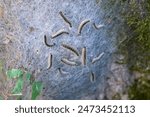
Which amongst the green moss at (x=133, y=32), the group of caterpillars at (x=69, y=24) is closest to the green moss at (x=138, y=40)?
the green moss at (x=133, y=32)

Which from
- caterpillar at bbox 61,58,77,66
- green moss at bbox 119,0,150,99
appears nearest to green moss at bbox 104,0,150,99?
green moss at bbox 119,0,150,99

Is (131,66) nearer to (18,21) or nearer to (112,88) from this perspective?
(112,88)

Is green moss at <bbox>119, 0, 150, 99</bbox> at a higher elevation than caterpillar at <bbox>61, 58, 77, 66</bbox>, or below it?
higher

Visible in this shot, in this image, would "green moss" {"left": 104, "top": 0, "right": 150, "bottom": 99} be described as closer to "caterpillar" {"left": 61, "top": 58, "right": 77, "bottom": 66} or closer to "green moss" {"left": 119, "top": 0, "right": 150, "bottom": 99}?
"green moss" {"left": 119, "top": 0, "right": 150, "bottom": 99}

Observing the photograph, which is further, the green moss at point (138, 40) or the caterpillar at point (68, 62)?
the caterpillar at point (68, 62)

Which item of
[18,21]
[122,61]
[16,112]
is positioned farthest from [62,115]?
[18,21]

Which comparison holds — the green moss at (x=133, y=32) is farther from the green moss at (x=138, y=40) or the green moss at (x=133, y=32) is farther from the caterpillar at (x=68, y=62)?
the caterpillar at (x=68, y=62)

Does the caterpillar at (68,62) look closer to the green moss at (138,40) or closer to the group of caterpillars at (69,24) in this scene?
the group of caterpillars at (69,24)

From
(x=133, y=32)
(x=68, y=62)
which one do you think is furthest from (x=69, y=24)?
(x=133, y=32)

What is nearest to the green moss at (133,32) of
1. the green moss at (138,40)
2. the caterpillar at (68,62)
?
the green moss at (138,40)

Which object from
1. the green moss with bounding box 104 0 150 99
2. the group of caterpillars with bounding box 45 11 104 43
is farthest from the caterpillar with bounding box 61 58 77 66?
the green moss with bounding box 104 0 150 99

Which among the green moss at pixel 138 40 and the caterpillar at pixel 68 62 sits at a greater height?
the green moss at pixel 138 40

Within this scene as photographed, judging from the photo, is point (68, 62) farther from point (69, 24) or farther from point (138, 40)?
point (138, 40)

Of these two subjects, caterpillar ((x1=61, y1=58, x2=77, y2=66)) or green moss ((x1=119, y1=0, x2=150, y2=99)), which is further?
caterpillar ((x1=61, y1=58, x2=77, y2=66))
